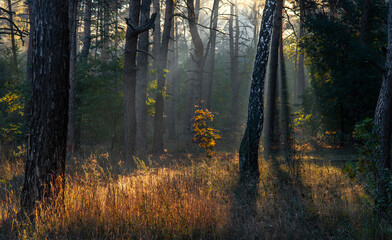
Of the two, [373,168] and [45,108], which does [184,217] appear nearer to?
[45,108]

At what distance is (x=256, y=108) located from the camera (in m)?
7.43

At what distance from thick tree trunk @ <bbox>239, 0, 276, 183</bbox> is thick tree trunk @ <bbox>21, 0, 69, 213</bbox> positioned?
14.6 feet

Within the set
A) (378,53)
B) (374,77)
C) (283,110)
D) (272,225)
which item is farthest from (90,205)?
(283,110)

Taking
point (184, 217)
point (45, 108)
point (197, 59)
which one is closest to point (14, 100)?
point (45, 108)

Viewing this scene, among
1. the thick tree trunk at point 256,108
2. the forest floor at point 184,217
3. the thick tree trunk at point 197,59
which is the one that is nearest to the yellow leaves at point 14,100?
the thick tree trunk at point 197,59

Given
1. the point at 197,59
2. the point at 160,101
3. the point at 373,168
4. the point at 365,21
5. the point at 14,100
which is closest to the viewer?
the point at 373,168

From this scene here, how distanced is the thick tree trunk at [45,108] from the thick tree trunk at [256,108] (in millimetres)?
4435

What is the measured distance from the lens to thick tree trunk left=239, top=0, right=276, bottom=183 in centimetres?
734

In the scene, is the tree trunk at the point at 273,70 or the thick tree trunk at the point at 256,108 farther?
the tree trunk at the point at 273,70

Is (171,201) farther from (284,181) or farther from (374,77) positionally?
(374,77)

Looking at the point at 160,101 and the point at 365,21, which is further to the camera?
the point at 160,101

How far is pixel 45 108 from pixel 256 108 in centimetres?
490

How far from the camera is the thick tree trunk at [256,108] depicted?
A: 7.34 meters

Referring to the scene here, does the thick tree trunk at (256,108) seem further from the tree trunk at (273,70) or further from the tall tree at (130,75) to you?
the tree trunk at (273,70)
